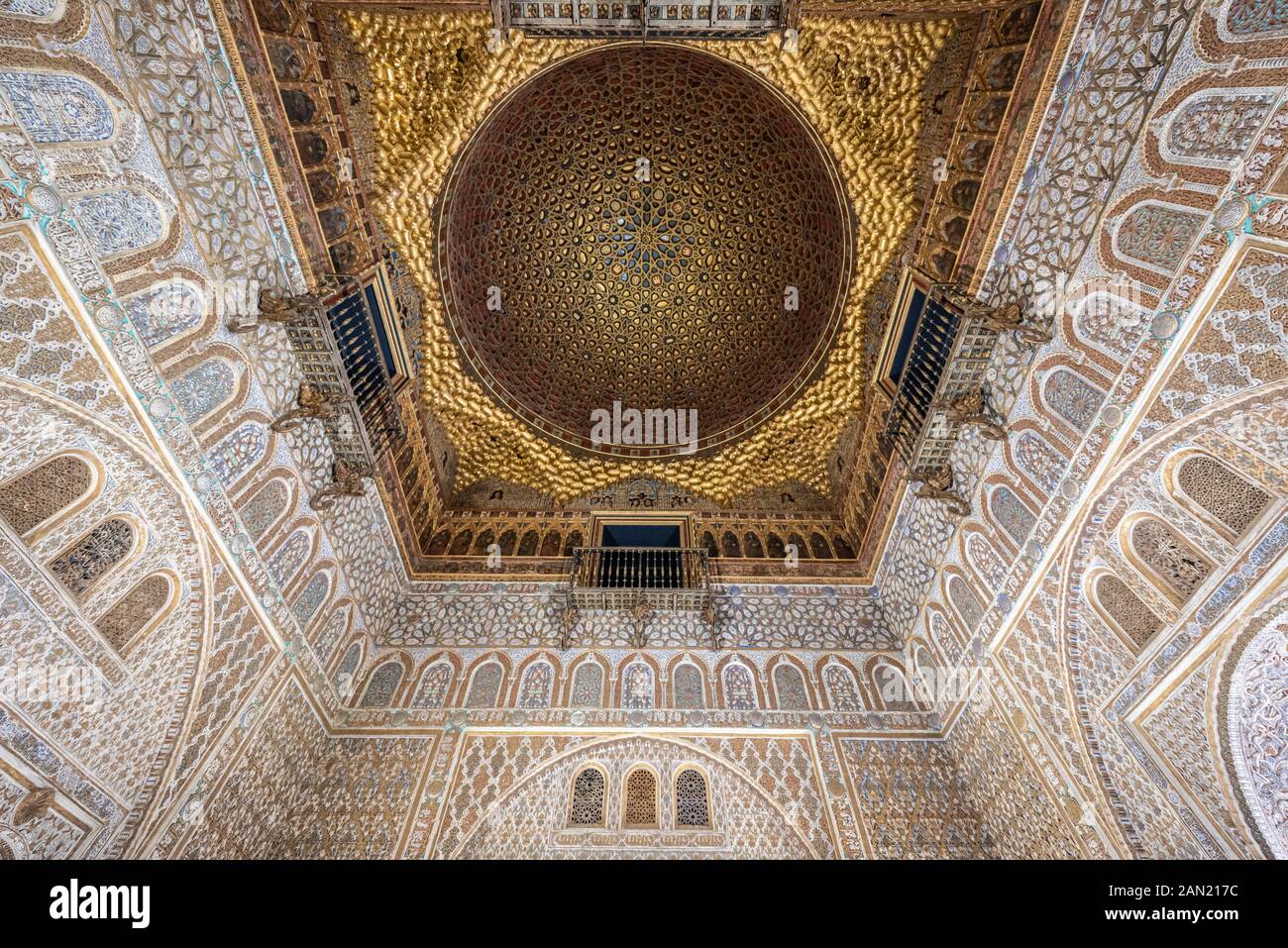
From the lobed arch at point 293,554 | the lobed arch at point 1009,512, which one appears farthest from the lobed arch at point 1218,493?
the lobed arch at point 293,554

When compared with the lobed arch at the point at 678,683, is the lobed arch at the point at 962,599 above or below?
above

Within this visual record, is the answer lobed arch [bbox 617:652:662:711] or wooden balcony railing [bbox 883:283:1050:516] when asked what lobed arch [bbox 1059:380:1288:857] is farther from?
lobed arch [bbox 617:652:662:711]

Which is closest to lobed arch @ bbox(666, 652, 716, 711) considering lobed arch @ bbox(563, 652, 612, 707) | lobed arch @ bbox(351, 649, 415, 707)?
lobed arch @ bbox(563, 652, 612, 707)

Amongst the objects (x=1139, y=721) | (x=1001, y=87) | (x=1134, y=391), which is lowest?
(x=1139, y=721)

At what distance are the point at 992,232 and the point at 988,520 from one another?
339cm

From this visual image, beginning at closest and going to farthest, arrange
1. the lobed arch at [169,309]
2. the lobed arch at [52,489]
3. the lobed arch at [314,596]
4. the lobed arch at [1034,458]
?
the lobed arch at [52,489] < the lobed arch at [169,309] < the lobed arch at [1034,458] < the lobed arch at [314,596]

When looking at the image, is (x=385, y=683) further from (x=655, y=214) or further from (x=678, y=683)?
(x=655, y=214)

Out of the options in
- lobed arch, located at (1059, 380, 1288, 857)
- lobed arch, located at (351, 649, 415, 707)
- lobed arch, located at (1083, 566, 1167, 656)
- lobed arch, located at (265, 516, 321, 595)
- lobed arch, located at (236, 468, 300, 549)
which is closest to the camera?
lobed arch, located at (1059, 380, 1288, 857)

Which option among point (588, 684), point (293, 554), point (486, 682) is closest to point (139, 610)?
point (293, 554)

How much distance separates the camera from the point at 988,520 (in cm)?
610

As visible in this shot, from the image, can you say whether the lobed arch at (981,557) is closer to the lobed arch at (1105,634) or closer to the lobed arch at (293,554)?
the lobed arch at (1105,634)

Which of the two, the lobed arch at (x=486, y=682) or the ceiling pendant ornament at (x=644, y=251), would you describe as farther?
the ceiling pendant ornament at (x=644, y=251)
